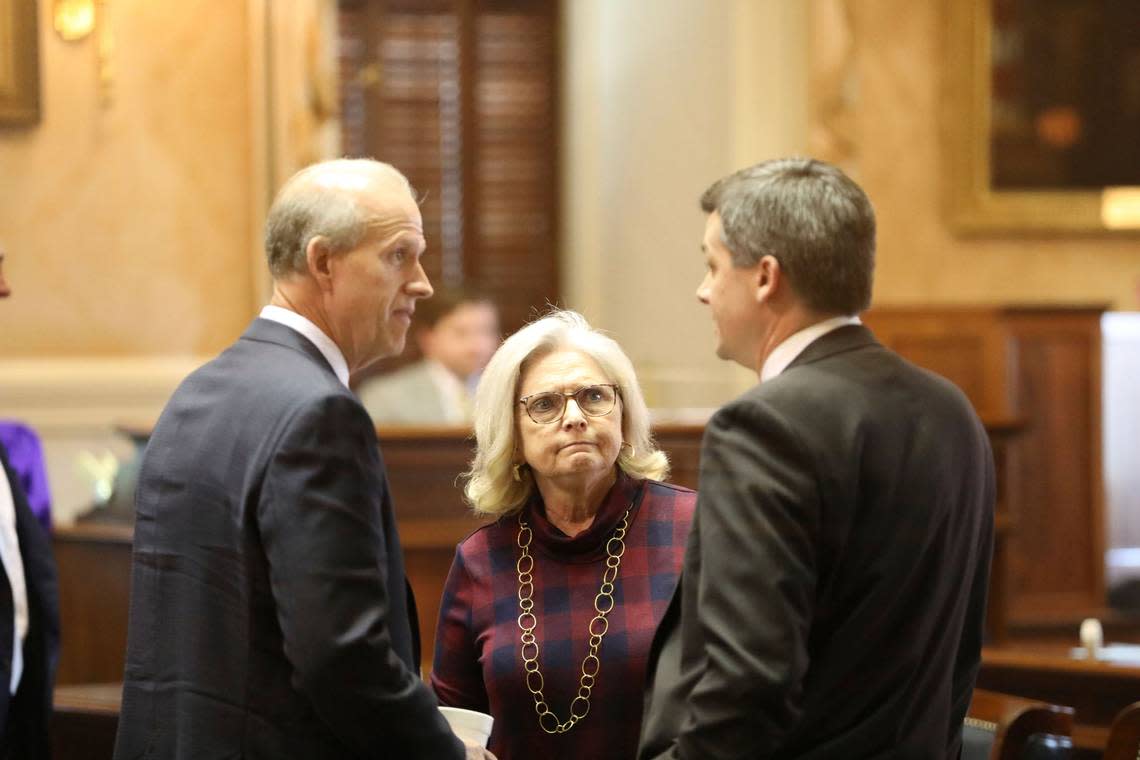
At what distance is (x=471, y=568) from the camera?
111 inches

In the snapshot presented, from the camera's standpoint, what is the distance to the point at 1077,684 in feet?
13.9

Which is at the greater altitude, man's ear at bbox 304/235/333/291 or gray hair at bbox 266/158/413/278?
gray hair at bbox 266/158/413/278

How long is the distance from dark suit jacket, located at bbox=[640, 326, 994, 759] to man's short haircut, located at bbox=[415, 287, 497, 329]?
437 cm

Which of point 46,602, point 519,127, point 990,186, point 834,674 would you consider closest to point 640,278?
point 519,127

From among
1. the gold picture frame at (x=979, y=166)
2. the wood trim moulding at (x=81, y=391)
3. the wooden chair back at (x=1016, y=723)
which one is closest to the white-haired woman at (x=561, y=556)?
the wooden chair back at (x=1016, y=723)

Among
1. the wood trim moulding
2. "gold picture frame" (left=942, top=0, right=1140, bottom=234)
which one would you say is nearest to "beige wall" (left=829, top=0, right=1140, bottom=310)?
"gold picture frame" (left=942, top=0, right=1140, bottom=234)

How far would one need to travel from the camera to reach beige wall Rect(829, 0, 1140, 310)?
29.3 ft

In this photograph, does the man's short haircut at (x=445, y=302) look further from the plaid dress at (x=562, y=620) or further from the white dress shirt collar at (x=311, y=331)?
the white dress shirt collar at (x=311, y=331)

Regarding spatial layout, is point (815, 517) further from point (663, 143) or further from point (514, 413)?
point (663, 143)

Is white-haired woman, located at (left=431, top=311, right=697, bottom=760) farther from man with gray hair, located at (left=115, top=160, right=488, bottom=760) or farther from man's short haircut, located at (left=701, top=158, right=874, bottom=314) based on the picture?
man's short haircut, located at (left=701, top=158, right=874, bottom=314)

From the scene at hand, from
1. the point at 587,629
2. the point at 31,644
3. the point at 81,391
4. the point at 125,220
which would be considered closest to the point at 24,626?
the point at 31,644

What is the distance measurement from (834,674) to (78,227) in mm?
5237

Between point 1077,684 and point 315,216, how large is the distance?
9.17ft

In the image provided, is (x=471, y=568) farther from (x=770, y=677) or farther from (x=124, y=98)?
(x=124, y=98)
